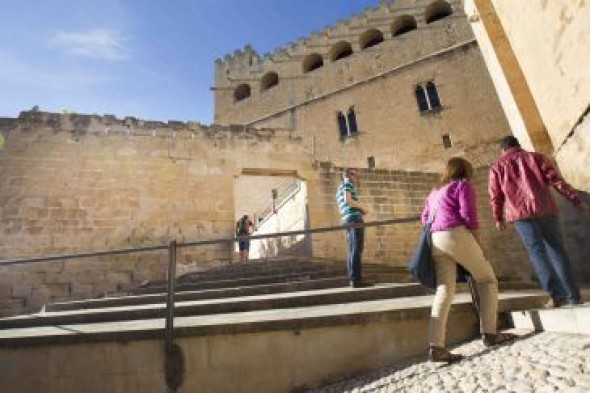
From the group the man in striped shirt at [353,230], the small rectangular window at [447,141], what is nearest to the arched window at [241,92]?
the small rectangular window at [447,141]

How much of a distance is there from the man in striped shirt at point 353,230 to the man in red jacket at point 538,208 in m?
1.77

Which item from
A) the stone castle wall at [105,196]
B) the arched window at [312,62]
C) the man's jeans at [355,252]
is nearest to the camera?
the man's jeans at [355,252]

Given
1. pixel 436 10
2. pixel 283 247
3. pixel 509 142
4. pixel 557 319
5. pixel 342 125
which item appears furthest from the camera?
pixel 436 10

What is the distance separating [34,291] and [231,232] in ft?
14.9

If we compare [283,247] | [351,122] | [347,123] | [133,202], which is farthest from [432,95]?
[133,202]

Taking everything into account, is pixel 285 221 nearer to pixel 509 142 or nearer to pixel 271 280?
pixel 271 280

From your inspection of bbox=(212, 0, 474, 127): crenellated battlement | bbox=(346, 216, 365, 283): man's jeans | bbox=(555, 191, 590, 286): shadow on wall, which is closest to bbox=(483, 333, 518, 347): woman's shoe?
bbox=(346, 216, 365, 283): man's jeans

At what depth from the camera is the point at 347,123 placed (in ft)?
80.5

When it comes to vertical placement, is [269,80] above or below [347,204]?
above

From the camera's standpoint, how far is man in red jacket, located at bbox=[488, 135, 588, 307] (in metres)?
3.62

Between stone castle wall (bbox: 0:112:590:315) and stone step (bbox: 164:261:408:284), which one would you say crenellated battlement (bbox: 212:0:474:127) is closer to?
stone castle wall (bbox: 0:112:590:315)

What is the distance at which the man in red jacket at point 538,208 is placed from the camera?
142 inches

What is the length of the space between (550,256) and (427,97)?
20.9 metres

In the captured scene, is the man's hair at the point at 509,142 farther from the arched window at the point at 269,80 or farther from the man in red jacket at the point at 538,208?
the arched window at the point at 269,80
